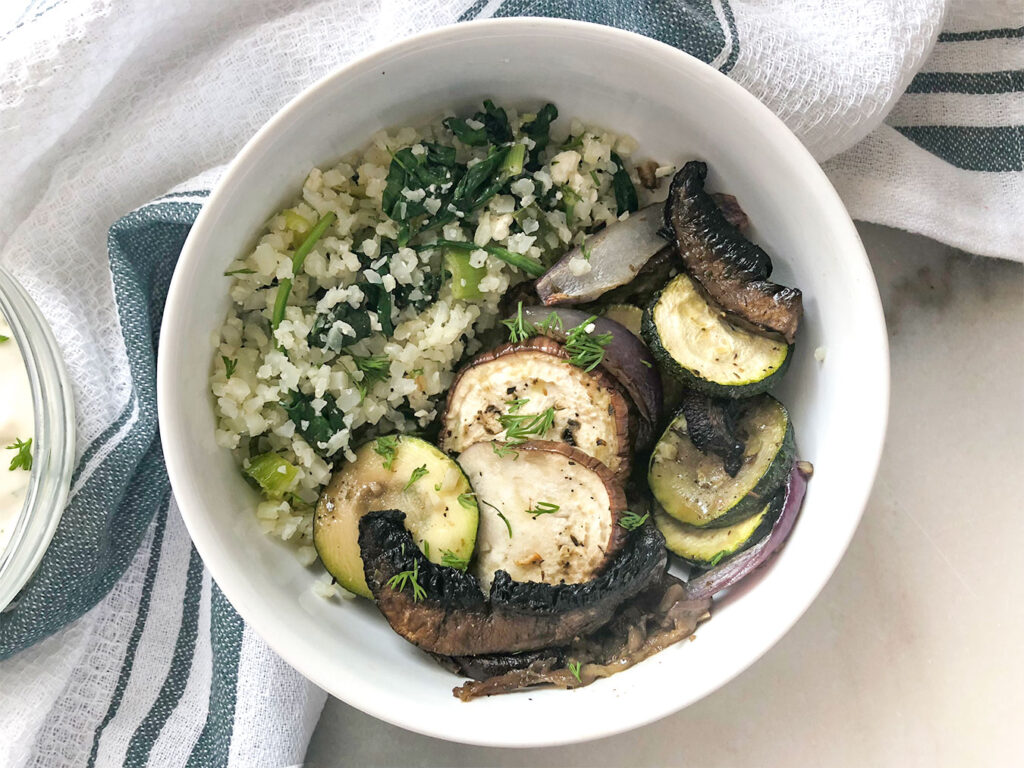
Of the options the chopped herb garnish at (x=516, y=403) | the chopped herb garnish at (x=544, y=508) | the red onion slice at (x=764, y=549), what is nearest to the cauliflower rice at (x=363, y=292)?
the chopped herb garnish at (x=516, y=403)

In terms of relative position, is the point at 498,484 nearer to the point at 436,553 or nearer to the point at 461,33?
the point at 436,553

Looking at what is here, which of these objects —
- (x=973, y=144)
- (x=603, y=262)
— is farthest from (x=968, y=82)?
(x=603, y=262)

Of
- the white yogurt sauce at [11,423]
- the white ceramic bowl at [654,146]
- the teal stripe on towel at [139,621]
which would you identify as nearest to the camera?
the white ceramic bowl at [654,146]

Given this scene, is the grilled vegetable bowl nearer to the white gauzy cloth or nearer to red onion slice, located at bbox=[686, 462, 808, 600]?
red onion slice, located at bbox=[686, 462, 808, 600]

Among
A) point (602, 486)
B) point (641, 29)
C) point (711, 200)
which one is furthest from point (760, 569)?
point (641, 29)

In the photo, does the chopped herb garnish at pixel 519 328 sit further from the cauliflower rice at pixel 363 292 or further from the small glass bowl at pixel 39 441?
the small glass bowl at pixel 39 441
